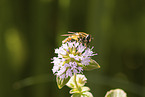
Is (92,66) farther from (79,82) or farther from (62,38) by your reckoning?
(62,38)

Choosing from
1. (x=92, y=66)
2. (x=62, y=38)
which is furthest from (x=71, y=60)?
(x=62, y=38)

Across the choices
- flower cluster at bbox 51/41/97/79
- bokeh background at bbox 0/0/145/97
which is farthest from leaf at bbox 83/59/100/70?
bokeh background at bbox 0/0/145/97

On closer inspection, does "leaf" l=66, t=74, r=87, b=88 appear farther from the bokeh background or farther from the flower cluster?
the bokeh background

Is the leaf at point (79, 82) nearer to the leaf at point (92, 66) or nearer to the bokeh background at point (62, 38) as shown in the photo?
the leaf at point (92, 66)

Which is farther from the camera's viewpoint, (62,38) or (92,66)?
(62,38)

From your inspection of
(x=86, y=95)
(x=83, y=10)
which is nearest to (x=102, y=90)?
(x=83, y=10)

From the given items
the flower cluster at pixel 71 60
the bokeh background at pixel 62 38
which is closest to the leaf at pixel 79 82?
the flower cluster at pixel 71 60
